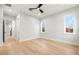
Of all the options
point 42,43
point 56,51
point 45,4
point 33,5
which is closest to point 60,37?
point 56,51

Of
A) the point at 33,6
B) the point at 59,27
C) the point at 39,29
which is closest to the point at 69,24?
the point at 59,27

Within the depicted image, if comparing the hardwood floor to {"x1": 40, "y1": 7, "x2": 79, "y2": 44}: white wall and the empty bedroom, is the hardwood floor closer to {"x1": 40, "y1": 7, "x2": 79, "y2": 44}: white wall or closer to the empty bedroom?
the empty bedroom

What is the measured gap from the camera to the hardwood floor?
5.04 feet

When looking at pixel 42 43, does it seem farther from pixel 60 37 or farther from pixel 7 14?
pixel 7 14

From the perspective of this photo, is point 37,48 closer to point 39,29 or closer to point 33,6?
point 39,29

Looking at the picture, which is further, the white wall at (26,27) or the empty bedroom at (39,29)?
the white wall at (26,27)

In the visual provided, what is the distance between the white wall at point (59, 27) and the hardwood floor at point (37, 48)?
11 centimetres

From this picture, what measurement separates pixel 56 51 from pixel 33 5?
101cm

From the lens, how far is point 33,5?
5.08ft

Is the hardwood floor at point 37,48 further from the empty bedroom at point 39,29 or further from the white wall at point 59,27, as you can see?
the white wall at point 59,27

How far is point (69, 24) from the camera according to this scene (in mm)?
1526

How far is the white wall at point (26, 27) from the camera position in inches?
64.0

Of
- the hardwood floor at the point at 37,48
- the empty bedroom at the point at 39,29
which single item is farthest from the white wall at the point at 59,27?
the hardwood floor at the point at 37,48
